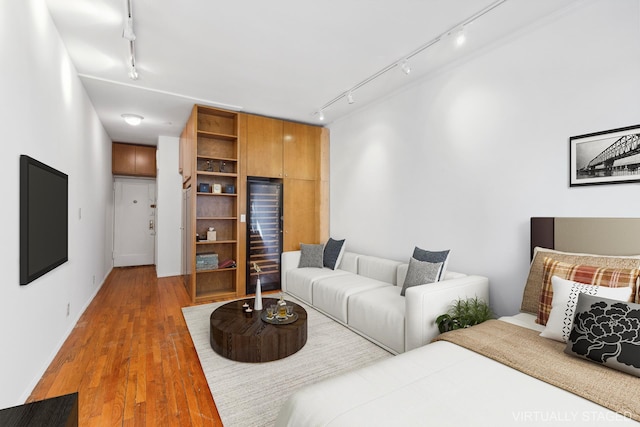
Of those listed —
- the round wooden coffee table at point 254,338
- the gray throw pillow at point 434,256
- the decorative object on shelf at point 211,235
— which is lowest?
the round wooden coffee table at point 254,338

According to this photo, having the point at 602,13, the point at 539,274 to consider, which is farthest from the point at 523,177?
the point at 602,13

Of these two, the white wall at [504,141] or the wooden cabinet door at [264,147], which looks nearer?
the white wall at [504,141]

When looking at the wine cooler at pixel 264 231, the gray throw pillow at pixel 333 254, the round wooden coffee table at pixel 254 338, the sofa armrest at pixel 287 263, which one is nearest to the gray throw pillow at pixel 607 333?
the round wooden coffee table at pixel 254 338

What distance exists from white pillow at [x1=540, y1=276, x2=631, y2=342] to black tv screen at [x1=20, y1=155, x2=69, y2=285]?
11.1 ft

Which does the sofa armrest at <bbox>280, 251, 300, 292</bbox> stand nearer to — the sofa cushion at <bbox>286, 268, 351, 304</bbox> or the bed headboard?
the sofa cushion at <bbox>286, 268, 351, 304</bbox>

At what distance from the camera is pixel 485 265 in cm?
295

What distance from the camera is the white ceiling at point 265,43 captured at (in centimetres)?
237

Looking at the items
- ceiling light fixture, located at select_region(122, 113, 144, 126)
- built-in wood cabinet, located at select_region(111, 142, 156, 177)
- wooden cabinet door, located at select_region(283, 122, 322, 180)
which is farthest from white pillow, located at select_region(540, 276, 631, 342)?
built-in wood cabinet, located at select_region(111, 142, 156, 177)

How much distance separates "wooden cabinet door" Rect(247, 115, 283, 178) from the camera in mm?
4707

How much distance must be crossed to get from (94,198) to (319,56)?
3951mm

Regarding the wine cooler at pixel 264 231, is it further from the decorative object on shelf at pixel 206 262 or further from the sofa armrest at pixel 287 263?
the decorative object on shelf at pixel 206 262

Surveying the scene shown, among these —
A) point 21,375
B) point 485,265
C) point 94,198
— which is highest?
point 94,198

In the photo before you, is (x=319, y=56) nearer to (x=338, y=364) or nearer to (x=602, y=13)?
(x=602, y=13)

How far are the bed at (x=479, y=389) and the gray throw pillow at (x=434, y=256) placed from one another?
1.00 metres
